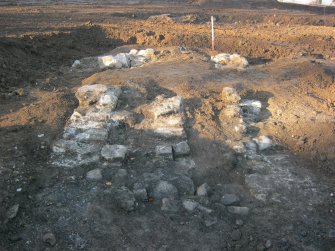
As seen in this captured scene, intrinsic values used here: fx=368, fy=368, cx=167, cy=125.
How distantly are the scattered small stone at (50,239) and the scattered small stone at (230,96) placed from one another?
13.2 ft

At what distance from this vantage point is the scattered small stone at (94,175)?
5.06 meters

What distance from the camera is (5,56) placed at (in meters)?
8.96

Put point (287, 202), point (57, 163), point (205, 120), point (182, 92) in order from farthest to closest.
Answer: point (182, 92) < point (205, 120) < point (57, 163) < point (287, 202)

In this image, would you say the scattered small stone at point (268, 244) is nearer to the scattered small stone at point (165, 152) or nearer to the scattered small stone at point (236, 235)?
the scattered small stone at point (236, 235)

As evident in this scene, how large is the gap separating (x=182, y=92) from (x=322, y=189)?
314 centimetres

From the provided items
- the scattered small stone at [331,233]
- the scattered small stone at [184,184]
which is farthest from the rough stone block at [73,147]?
the scattered small stone at [331,233]

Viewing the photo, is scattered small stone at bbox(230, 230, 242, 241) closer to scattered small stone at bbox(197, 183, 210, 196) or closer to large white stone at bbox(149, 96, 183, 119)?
scattered small stone at bbox(197, 183, 210, 196)

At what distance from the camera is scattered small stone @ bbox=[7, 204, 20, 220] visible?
4398 mm

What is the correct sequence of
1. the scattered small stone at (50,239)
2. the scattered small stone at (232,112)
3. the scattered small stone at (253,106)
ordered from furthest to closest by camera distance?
the scattered small stone at (253,106) < the scattered small stone at (232,112) < the scattered small stone at (50,239)

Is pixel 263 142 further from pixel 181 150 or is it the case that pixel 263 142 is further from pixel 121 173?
pixel 121 173

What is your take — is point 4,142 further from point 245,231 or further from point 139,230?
Result: point 245,231

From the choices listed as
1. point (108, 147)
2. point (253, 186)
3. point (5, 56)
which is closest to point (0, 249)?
point (108, 147)

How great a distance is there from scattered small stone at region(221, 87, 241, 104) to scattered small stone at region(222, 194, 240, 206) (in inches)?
94.3

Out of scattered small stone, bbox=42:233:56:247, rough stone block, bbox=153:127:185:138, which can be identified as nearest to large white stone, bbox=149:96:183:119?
rough stone block, bbox=153:127:185:138
